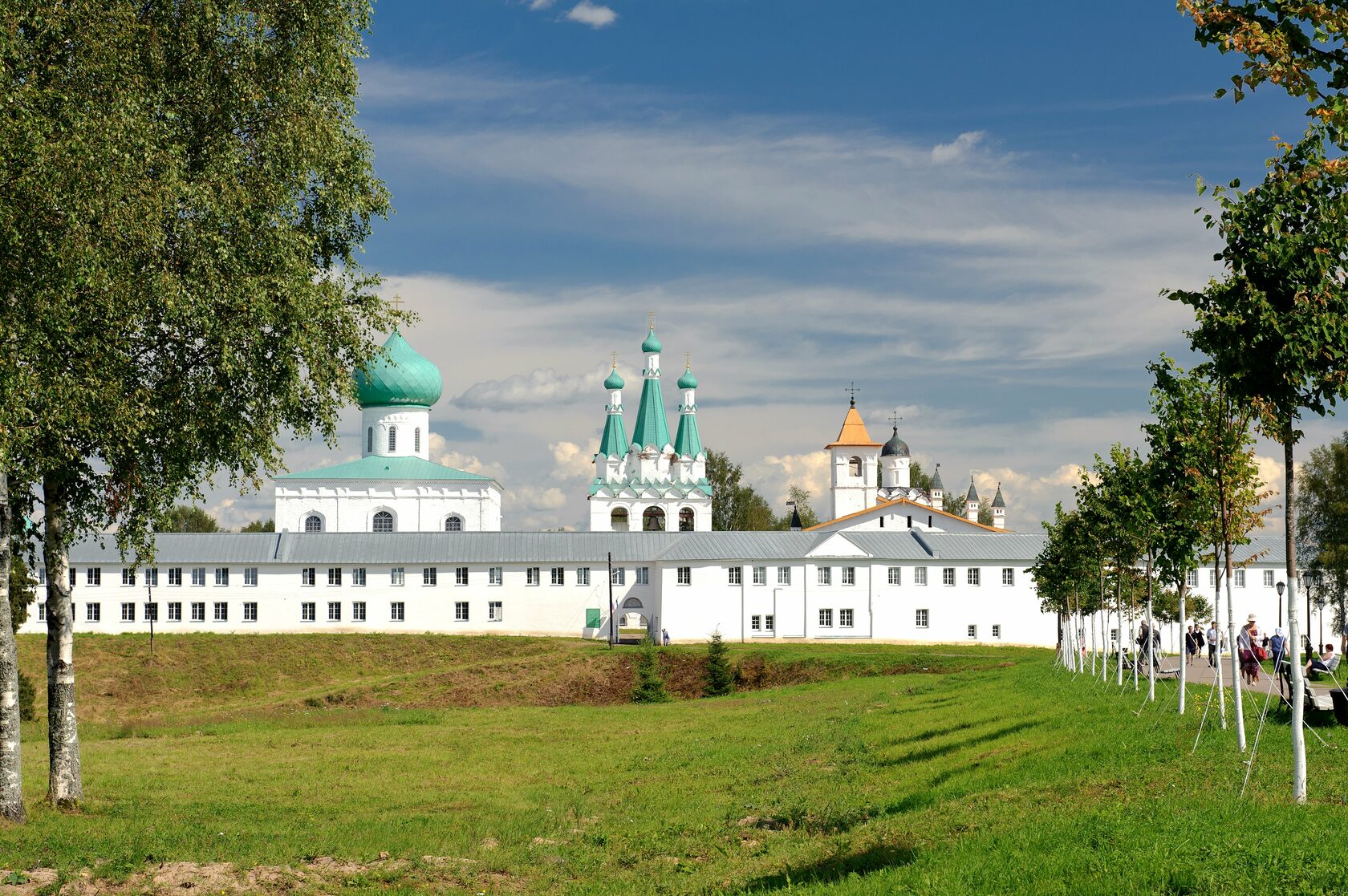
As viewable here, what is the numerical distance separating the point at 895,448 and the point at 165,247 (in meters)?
102

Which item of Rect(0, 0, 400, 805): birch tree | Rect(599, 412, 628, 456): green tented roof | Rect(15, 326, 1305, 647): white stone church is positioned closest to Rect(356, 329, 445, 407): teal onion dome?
Rect(15, 326, 1305, 647): white stone church

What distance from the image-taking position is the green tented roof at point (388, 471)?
8056cm

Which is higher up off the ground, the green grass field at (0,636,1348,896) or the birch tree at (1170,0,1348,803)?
the birch tree at (1170,0,1348,803)

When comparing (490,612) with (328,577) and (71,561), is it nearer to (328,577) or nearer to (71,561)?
(328,577)

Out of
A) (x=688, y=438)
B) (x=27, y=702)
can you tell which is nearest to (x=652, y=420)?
(x=688, y=438)

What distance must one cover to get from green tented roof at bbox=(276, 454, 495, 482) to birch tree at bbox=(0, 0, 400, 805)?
62.8 meters

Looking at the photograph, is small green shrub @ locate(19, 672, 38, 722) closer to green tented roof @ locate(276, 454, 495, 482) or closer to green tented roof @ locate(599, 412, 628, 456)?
green tented roof @ locate(276, 454, 495, 482)

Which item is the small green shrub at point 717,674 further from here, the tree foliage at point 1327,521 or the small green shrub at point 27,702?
the tree foliage at point 1327,521

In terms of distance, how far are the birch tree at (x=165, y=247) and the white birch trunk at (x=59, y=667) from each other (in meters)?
0.03

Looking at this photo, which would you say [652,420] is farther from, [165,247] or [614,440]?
[165,247]

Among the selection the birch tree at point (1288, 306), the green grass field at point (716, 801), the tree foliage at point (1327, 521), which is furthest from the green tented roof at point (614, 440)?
the birch tree at point (1288, 306)

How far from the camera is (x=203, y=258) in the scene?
52.4 feet

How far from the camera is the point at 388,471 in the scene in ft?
266

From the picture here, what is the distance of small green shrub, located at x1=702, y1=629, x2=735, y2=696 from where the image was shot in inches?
1869
